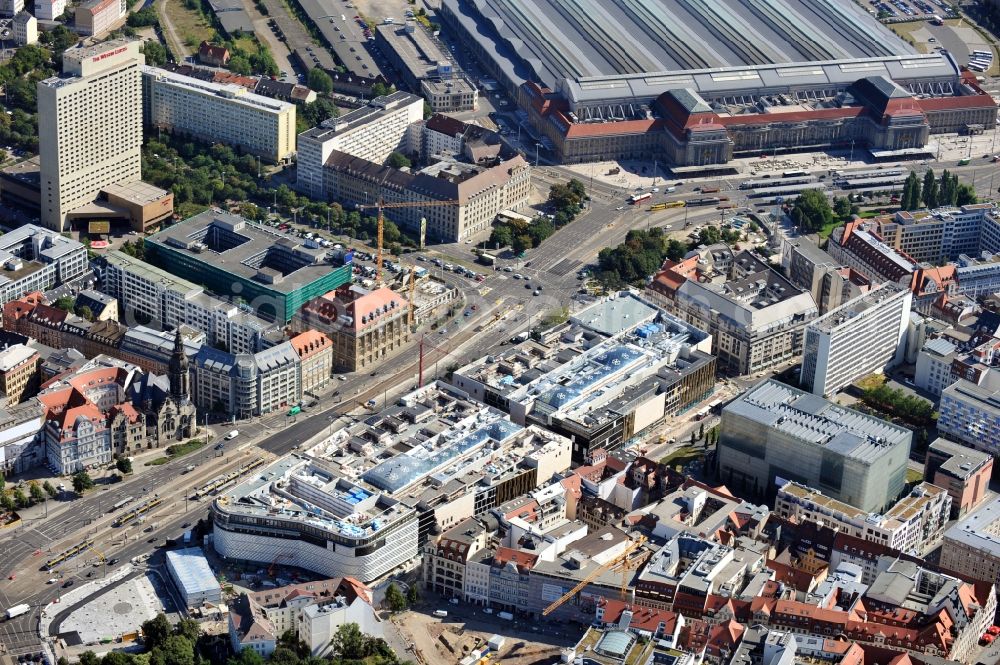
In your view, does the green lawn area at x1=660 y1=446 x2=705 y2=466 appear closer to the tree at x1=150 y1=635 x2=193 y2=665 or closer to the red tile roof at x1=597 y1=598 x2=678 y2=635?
the red tile roof at x1=597 y1=598 x2=678 y2=635

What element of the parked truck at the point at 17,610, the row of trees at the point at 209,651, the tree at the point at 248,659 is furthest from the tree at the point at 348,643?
the parked truck at the point at 17,610

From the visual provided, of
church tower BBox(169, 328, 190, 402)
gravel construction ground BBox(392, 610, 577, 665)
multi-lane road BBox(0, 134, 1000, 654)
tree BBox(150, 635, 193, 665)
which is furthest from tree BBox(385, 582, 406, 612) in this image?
church tower BBox(169, 328, 190, 402)

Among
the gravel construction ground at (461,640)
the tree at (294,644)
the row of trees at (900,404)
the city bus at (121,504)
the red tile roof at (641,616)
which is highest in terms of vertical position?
the row of trees at (900,404)

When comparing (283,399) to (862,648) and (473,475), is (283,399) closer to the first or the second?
(473,475)

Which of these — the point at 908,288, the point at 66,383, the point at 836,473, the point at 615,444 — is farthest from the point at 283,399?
the point at 908,288

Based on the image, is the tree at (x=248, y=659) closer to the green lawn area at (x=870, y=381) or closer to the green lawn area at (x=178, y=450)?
the green lawn area at (x=178, y=450)

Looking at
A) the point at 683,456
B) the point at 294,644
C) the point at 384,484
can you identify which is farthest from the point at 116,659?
the point at 683,456
